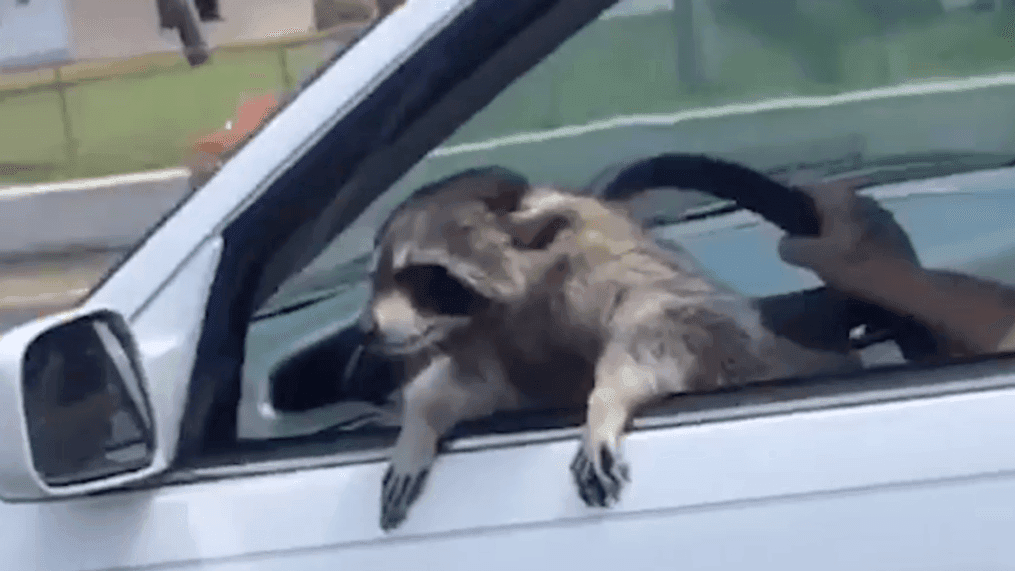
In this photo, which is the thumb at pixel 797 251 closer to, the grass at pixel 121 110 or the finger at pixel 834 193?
the finger at pixel 834 193

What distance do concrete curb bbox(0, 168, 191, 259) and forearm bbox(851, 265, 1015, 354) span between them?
7.61 m

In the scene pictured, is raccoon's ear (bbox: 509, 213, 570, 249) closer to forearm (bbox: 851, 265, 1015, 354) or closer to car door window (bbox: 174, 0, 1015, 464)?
car door window (bbox: 174, 0, 1015, 464)

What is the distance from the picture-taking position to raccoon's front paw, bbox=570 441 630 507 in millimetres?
1656

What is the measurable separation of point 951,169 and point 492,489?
0.70 m

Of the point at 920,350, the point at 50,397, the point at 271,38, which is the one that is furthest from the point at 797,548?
the point at 271,38

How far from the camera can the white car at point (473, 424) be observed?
5.24 feet

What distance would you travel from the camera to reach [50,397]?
5.46 ft

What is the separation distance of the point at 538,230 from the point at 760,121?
0.45m

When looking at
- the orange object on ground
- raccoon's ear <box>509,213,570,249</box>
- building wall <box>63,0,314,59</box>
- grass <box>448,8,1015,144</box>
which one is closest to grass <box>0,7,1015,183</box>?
grass <box>448,8,1015,144</box>

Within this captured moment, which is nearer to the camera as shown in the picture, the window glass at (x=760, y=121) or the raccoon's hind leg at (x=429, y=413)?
the raccoon's hind leg at (x=429, y=413)

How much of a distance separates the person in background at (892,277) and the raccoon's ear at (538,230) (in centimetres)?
36

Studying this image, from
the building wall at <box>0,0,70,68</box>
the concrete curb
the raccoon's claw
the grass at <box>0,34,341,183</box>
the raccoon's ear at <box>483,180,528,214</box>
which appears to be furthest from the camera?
the building wall at <box>0,0,70,68</box>

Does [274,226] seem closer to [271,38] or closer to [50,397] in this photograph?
[50,397]

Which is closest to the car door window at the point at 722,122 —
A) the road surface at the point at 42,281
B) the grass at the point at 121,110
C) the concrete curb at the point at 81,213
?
the road surface at the point at 42,281
